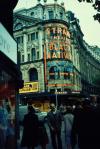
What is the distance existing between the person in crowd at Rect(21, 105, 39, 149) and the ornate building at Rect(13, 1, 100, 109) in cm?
4425

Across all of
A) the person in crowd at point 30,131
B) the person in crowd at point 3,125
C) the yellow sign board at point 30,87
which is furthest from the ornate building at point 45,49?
the person in crowd at point 3,125

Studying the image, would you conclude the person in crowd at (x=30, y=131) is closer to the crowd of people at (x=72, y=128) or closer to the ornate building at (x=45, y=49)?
the crowd of people at (x=72, y=128)

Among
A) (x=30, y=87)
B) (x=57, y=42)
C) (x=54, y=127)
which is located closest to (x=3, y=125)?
(x=54, y=127)

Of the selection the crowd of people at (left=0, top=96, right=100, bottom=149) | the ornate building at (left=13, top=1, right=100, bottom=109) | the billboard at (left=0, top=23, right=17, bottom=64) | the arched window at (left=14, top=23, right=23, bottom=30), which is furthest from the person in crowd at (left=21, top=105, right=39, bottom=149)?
the arched window at (left=14, top=23, right=23, bottom=30)

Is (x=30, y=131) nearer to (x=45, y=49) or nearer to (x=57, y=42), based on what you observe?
(x=57, y=42)

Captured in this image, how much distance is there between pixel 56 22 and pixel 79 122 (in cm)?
5515

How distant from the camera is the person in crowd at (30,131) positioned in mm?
11961

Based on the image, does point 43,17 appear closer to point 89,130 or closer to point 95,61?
point 95,61

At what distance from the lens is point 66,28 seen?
64.7 metres

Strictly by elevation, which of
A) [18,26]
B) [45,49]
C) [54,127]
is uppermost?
[18,26]

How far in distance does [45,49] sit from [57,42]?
8.19ft

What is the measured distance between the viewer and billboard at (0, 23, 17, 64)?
28.2 feet

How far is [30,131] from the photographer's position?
1204 centimetres

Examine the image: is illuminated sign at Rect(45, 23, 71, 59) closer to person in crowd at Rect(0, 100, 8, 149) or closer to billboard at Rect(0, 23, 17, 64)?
billboard at Rect(0, 23, 17, 64)
